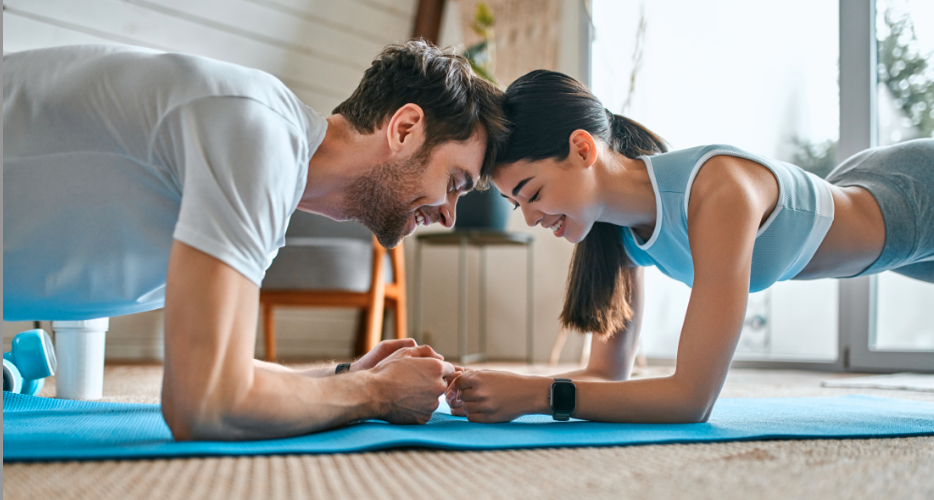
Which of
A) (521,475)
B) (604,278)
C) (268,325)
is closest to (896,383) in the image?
(604,278)

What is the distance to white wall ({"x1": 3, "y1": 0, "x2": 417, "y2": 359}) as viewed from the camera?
9.21ft

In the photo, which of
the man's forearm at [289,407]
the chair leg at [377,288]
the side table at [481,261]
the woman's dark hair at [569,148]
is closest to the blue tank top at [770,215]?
the woman's dark hair at [569,148]

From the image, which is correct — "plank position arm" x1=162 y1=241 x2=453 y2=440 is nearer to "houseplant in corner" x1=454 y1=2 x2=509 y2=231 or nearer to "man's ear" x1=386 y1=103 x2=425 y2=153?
"man's ear" x1=386 y1=103 x2=425 y2=153

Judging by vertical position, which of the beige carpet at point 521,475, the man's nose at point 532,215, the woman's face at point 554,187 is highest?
the woman's face at point 554,187

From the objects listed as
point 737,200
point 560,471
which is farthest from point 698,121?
point 560,471

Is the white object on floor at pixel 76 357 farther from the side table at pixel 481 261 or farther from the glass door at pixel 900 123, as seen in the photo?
the glass door at pixel 900 123

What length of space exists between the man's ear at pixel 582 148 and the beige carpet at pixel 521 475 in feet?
1.93

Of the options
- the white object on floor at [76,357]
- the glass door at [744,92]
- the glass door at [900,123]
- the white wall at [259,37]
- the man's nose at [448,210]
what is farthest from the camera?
the glass door at [744,92]

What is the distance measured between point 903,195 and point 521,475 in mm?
1117

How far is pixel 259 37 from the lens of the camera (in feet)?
11.5

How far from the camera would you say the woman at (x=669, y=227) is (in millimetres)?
1101

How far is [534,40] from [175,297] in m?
3.30

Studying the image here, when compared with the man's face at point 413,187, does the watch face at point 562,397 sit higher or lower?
lower

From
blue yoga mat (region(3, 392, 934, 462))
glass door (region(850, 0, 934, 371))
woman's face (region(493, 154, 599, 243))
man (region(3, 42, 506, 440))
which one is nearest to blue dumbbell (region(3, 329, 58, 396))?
blue yoga mat (region(3, 392, 934, 462))
